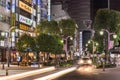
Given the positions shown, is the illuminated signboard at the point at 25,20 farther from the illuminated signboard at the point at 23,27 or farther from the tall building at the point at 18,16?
the illuminated signboard at the point at 23,27

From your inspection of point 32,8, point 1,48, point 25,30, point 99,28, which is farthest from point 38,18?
point 99,28

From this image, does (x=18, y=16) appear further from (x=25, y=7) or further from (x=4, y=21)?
(x=4, y=21)

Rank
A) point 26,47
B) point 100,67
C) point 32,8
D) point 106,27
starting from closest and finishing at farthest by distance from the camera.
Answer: point 100,67, point 26,47, point 106,27, point 32,8

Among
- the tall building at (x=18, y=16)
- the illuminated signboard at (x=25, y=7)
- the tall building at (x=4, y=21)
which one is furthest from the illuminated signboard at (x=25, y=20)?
the tall building at (x=4, y=21)

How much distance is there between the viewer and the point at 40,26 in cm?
10869

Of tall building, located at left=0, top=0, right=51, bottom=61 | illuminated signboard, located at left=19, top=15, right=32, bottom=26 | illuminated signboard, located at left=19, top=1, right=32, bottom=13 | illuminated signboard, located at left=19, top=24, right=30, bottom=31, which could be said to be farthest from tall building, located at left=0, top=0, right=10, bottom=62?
illuminated signboard, located at left=19, top=24, right=30, bottom=31

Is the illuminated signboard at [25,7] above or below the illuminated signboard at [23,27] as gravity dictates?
above

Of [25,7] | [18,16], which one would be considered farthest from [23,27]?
[18,16]

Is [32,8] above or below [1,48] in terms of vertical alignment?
above

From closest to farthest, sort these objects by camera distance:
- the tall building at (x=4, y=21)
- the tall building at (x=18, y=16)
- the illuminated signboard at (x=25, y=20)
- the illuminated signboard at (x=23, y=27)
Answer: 1. the tall building at (x=4, y=21)
2. the tall building at (x=18, y=16)
3. the illuminated signboard at (x=25, y=20)
4. the illuminated signboard at (x=23, y=27)

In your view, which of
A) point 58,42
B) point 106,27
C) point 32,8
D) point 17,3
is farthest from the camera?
point 32,8

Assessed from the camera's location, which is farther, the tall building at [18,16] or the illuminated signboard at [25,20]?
the illuminated signboard at [25,20]

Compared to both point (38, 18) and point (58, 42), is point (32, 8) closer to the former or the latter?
point (38, 18)

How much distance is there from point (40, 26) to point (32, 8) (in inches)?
836
